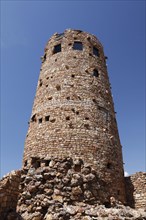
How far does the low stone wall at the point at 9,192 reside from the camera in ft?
40.2

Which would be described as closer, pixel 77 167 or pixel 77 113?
pixel 77 167

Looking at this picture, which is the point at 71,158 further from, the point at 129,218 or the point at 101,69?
the point at 101,69

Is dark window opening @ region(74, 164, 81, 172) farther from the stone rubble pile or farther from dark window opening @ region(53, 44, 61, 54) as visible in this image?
dark window opening @ region(53, 44, 61, 54)

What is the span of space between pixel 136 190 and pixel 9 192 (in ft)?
24.6

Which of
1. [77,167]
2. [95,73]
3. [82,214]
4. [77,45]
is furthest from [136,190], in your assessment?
[77,45]

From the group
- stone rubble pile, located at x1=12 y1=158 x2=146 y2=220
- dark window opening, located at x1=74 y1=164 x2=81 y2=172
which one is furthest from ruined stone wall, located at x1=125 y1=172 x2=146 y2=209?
dark window opening, located at x1=74 y1=164 x2=81 y2=172

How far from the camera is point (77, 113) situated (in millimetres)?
15594

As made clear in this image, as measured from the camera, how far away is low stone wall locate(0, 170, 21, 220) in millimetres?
12266

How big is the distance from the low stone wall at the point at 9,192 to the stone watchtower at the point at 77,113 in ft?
3.96

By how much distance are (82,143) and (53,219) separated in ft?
15.5

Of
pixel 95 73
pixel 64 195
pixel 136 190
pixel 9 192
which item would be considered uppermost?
pixel 95 73

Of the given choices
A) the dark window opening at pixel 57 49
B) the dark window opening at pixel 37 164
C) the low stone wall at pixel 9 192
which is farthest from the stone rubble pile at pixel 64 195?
the dark window opening at pixel 57 49

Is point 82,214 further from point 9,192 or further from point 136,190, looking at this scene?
point 136,190

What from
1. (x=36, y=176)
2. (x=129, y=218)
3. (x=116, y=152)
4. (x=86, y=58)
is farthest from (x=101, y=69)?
(x=129, y=218)
